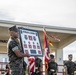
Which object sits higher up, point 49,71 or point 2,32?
point 2,32

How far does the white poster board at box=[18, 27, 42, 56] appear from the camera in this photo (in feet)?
17.4

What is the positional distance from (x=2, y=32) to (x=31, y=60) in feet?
16.7

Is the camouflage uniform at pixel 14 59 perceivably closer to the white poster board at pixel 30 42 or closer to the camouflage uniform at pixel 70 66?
the white poster board at pixel 30 42

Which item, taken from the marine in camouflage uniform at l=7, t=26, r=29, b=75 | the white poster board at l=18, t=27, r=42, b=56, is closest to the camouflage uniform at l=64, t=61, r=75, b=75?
the white poster board at l=18, t=27, r=42, b=56

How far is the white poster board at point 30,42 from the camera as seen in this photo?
5314 millimetres

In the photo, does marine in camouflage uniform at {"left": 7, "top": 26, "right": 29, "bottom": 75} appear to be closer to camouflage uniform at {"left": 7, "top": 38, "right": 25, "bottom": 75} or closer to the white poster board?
camouflage uniform at {"left": 7, "top": 38, "right": 25, "bottom": 75}

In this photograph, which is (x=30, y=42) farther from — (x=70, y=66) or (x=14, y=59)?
(x=70, y=66)

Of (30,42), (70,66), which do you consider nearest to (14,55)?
(30,42)

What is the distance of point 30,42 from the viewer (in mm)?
5457

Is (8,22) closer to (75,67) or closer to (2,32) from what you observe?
(2,32)

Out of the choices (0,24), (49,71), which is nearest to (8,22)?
(0,24)

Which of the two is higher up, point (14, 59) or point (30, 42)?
point (30, 42)

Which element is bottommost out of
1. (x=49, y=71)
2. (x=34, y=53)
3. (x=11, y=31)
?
(x=49, y=71)

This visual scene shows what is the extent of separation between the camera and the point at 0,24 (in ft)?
41.7
